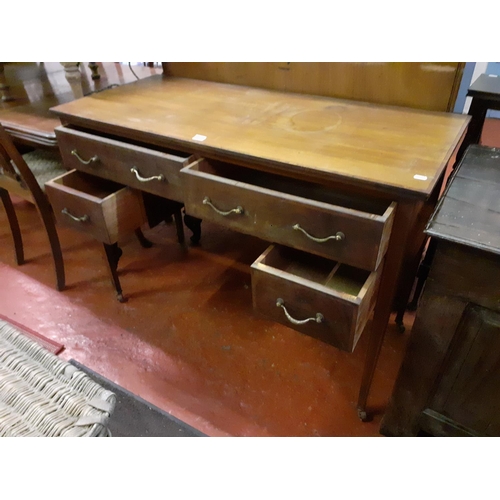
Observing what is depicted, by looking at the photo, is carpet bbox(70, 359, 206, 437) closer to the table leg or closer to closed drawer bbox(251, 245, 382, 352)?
closed drawer bbox(251, 245, 382, 352)

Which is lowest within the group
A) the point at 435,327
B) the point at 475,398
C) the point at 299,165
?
the point at 475,398

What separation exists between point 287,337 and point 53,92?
4.78 feet

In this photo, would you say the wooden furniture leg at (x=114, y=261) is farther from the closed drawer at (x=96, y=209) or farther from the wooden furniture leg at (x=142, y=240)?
the wooden furniture leg at (x=142, y=240)

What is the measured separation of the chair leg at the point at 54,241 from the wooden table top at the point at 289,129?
402 millimetres

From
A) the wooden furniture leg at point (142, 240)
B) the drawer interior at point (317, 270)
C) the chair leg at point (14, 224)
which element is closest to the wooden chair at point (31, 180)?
the chair leg at point (14, 224)

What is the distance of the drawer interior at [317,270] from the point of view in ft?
3.45

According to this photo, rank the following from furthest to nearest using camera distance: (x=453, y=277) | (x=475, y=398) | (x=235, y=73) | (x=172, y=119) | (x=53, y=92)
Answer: (x=53, y=92), (x=235, y=73), (x=172, y=119), (x=475, y=398), (x=453, y=277)

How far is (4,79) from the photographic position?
1.82 metres

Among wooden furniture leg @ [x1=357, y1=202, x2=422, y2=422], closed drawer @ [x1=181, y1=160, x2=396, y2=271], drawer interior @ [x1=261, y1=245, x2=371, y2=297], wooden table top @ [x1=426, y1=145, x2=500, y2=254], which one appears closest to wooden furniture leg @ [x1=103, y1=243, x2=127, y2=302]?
closed drawer @ [x1=181, y1=160, x2=396, y2=271]

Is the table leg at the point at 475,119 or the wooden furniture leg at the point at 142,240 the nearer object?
the table leg at the point at 475,119

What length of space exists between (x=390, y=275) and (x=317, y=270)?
25cm

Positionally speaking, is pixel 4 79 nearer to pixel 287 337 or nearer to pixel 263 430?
pixel 287 337

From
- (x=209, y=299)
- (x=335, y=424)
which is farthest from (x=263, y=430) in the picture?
(x=209, y=299)

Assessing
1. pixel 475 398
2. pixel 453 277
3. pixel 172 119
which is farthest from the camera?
pixel 172 119
